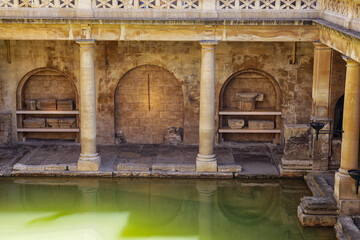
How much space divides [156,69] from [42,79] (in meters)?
3.87

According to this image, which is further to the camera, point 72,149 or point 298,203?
point 72,149

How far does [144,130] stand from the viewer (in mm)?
20156

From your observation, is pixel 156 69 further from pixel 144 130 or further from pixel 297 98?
pixel 297 98

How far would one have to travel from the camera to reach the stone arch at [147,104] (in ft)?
64.7

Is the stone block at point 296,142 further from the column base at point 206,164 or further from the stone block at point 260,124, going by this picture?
the stone block at point 260,124

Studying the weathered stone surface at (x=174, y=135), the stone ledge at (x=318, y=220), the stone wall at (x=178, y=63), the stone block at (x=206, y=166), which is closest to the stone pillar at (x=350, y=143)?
the stone ledge at (x=318, y=220)

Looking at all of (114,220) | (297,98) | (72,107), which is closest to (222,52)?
(297,98)

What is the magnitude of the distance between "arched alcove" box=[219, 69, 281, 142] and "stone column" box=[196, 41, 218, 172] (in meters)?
2.70

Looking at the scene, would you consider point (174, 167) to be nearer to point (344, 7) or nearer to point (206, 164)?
point (206, 164)

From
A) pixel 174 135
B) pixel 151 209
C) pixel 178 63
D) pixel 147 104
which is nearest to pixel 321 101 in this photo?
pixel 178 63

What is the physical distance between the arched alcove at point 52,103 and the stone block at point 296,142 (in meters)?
7.10

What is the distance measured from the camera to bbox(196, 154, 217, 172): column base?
56.1 feet

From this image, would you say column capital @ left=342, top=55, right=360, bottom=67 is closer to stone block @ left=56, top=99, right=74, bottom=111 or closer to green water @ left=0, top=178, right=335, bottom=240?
green water @ left=0, top=178, right=335, bottom=240

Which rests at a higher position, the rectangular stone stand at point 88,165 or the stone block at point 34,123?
the stone block at point 34,123
